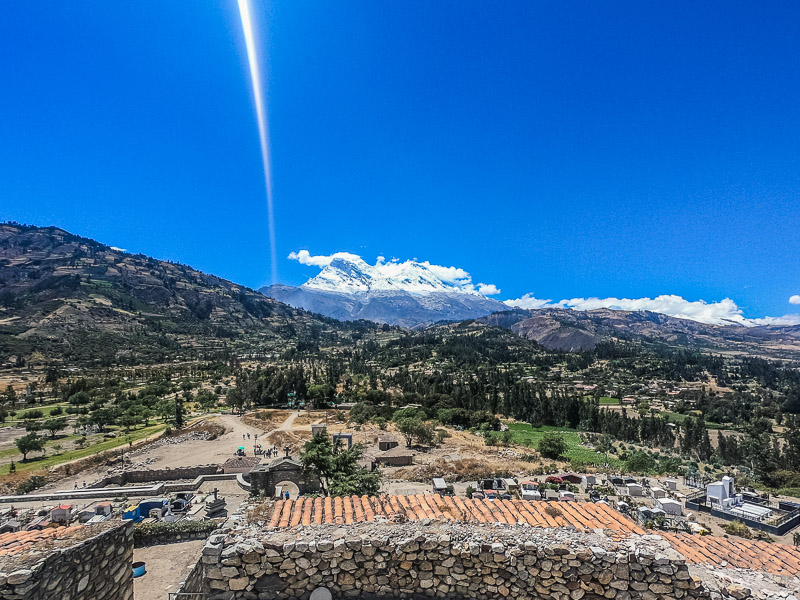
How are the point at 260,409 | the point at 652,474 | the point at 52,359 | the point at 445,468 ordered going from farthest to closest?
the point at 52,359 < the point at 260,409 < the point at 652,474 < the point at 445,468

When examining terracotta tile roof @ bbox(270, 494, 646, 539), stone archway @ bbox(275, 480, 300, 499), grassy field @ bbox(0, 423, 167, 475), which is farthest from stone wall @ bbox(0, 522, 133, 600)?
grassy field @ bbox(0, 423, 167, 475)

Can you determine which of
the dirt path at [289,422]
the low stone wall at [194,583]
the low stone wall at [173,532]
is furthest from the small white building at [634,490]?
the dirt path at [289,422]

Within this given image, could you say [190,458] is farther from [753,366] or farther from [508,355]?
[753,366]

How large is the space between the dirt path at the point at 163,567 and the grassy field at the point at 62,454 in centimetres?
3645

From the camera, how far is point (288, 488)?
24953 millimetres

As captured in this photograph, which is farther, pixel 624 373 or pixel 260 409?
pixel 624 373

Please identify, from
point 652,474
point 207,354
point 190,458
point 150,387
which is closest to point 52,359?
point 207,354

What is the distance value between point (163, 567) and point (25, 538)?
1198 cm

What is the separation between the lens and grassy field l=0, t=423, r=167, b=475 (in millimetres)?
42812

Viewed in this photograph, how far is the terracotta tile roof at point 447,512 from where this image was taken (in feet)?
21.1

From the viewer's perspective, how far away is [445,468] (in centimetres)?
4003

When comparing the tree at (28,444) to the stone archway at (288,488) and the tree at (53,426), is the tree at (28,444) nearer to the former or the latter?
the tree at (53,426)

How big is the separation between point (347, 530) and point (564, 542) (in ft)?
10.9

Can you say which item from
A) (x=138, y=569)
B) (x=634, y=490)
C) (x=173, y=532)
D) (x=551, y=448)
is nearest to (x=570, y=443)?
(x=551, y=448)
